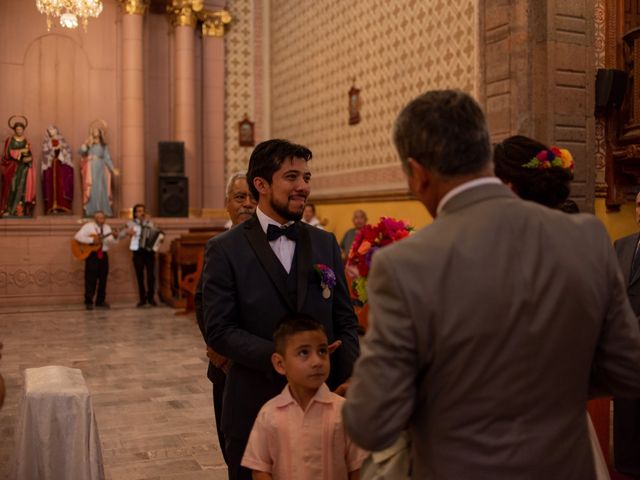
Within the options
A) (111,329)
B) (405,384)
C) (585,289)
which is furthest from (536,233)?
(111,329)

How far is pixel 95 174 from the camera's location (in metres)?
14.1

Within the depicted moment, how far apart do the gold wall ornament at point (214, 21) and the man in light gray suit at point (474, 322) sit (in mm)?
14405

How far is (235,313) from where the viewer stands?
8.82ft

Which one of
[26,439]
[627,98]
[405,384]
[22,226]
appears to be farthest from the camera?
[22,226]

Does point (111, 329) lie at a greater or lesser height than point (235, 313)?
lesser

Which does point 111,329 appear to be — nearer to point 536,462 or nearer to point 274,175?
point 274,175

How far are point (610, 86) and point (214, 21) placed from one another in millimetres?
9697

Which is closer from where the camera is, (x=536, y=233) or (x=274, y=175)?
(x=536, y=233)

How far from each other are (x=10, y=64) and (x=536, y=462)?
1458 centimetres

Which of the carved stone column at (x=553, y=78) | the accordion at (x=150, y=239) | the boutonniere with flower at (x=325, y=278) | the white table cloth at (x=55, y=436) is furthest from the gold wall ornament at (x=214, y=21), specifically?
the boutonniere with flower at (x=325, y=278)

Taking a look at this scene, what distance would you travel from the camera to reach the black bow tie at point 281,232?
9.01ft

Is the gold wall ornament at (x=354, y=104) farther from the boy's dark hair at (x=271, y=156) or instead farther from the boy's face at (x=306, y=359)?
the boy's face at (x=306, y=359)

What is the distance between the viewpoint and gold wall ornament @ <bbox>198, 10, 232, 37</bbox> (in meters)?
15.2

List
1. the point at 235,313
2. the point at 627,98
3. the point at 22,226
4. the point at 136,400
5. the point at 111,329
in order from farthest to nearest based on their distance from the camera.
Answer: the point at 22,226 < the point at 111,329 < the point at 627,98 < the point at 136,400 < the point at 235,313
